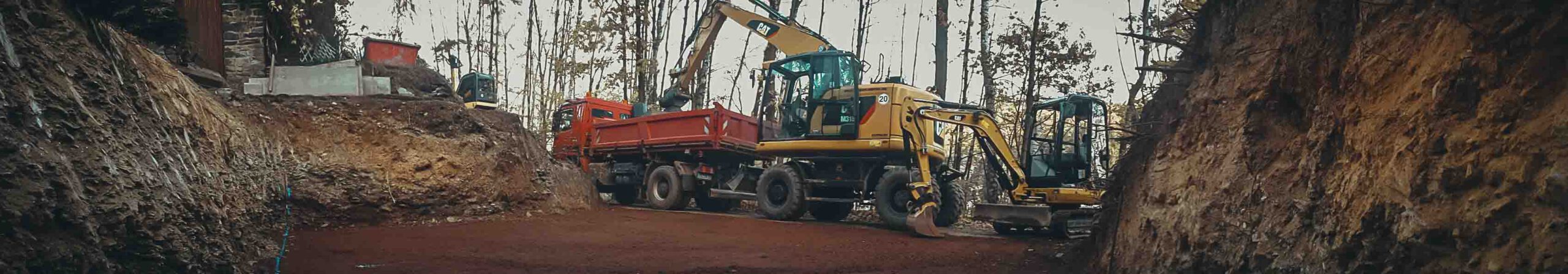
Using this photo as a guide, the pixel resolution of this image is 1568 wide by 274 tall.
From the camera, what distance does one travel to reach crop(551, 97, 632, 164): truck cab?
1814cm

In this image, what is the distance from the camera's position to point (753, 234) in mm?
11016

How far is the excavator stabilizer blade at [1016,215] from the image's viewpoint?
1087 cm

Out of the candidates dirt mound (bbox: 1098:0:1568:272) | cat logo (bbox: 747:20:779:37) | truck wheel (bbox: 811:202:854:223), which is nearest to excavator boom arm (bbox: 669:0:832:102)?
cat logo (bbox: 747:20:779:37)

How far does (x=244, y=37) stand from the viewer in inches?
547

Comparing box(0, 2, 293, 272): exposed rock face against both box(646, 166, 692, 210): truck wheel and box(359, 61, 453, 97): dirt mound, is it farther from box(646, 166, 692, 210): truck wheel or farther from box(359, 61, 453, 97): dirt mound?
box(359, 61, 453, 97): dirt mound

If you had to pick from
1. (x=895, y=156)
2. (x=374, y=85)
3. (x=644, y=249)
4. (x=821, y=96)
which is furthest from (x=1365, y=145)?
(x=374, y=85)

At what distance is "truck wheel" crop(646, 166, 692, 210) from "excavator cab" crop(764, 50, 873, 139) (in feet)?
7.78

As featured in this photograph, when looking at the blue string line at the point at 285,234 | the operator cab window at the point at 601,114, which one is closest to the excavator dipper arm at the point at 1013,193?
the blue string line at the point at 285,234

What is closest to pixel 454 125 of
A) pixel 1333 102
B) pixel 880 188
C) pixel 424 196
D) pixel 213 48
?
pixel 424 196

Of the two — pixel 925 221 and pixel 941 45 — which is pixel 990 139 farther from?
pixel 941 45

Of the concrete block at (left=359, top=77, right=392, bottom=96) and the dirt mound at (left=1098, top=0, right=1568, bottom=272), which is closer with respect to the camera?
the dirt mound at (left=1098, top=0, right=1568, bottom=272)

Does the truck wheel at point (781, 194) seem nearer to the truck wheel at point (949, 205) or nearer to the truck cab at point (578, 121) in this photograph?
the truck wheel at point (949, 205)

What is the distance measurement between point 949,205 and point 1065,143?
166 cm

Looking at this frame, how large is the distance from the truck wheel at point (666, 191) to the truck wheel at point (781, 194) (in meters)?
1.99
